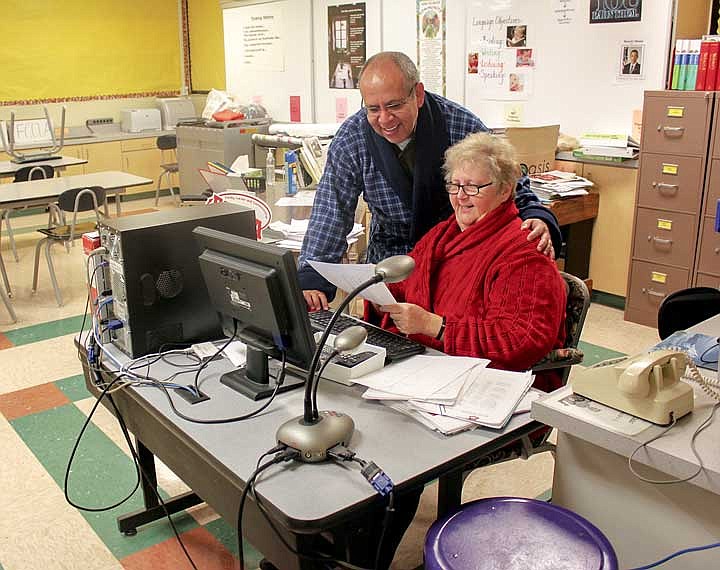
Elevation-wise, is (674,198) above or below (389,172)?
below

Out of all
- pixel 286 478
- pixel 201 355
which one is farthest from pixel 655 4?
pixel 286 478

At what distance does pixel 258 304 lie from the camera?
1.67m

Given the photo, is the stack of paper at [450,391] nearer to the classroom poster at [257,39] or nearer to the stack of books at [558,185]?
the stack of books at [558,185]

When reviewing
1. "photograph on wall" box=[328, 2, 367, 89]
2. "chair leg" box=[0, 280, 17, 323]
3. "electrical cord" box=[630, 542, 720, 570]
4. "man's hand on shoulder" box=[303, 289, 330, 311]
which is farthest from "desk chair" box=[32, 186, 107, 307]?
"electrical cord" box=[630, 542, 720, 570]

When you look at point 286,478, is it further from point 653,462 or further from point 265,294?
point 653,462

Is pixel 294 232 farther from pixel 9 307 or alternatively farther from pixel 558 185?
pixel 9 307

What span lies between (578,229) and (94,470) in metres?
3.17

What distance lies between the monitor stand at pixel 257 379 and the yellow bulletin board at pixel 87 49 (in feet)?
23.0

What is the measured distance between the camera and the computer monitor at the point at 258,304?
1.60 metres

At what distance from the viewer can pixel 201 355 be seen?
2010 mm

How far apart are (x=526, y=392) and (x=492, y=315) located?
0.32 m

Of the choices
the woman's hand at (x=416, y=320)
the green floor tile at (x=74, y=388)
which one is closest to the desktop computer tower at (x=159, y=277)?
the woman's hand at (x=416, y=320)

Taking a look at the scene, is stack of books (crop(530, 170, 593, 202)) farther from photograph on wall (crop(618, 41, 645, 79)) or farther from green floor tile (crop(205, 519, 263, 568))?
green floor tile (crop(205, 519, 263, 568))

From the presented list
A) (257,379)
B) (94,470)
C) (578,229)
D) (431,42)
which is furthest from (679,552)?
(431,42)
